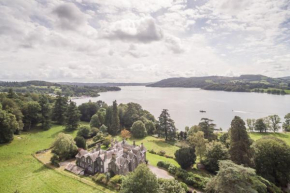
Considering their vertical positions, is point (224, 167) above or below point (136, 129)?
above

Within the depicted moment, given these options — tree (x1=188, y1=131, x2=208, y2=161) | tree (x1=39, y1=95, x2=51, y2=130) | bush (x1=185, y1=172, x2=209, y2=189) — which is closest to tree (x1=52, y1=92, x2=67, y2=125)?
tree (x1=39, y1=95, x2=51, y2=130)

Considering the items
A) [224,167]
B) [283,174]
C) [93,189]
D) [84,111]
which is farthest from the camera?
[84,111]

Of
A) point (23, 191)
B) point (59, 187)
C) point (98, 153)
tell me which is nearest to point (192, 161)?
point (98, 153)

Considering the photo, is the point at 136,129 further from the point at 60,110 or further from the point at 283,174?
the point at 283,174

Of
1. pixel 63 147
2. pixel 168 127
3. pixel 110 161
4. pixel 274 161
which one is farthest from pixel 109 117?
pixel 274 161

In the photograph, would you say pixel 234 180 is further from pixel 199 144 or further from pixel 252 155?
pixel 199 144

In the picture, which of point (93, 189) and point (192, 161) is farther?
point (192, 161)
